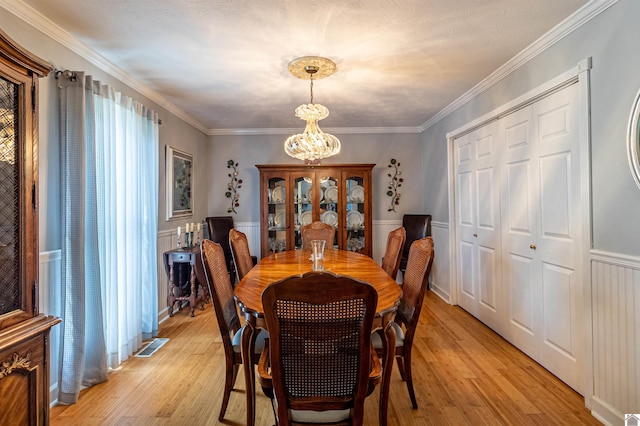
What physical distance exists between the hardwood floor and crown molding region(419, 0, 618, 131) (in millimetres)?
2319

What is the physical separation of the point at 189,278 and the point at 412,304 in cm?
283

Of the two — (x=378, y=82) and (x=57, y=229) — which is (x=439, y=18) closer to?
(x=378, y=82)

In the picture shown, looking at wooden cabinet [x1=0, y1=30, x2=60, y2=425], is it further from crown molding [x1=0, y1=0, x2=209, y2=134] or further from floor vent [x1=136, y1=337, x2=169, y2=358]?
floor vent [x1=136, y1=337, x2=169, y2=358]

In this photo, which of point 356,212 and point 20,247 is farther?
point 356,212

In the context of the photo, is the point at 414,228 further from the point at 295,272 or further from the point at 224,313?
the point at 224,313

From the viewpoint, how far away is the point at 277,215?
15.7 feet

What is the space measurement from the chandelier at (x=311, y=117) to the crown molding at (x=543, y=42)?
1.44 m

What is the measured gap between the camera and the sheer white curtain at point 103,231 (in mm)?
2125

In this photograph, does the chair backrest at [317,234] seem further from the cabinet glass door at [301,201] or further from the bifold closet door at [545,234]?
the bifold closet door at [545,234]

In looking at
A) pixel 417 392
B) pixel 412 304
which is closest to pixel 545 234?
pixel 412 304

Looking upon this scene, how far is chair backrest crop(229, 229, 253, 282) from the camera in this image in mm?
2574

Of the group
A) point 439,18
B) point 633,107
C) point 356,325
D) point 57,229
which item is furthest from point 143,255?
point 633,107

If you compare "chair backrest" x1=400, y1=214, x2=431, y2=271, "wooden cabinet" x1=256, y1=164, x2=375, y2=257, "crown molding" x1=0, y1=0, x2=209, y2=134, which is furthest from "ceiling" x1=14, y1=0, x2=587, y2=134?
"chair backrest" x1=400, y1=214, x2=431, y2=271

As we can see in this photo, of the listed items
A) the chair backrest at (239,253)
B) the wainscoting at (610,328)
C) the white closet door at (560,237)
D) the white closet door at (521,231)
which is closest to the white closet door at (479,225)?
the white closet door at (521,231)
